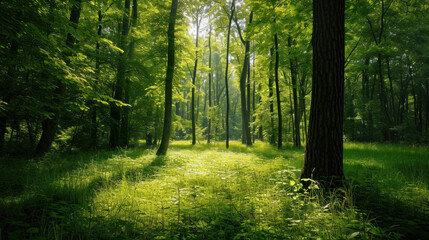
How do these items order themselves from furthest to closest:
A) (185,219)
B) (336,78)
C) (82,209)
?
1. (336,78)
2. (82,209)
3. (185,219)

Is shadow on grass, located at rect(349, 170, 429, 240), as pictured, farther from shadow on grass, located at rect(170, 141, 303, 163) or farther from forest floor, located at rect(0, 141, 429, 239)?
shadow on grass, located at rect(170, 141, 303, 163)

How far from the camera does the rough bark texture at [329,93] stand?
315 cm

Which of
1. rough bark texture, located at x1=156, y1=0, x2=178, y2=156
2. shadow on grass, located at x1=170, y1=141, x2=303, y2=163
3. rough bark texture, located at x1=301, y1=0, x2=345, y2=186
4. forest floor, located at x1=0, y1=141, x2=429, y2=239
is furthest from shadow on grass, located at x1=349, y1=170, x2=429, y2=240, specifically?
rough bark texture, located at x1=156, y1=0, x2=178, y2=156

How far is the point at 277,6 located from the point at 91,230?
21.2ft

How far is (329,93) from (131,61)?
8.12m

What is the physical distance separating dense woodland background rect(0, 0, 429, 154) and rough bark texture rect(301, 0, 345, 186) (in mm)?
2213

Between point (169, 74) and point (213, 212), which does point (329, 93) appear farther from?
point (169, 74)

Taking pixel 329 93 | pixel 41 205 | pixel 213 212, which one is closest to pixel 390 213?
pixel 329 93

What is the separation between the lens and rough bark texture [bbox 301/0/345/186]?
10.3 ft

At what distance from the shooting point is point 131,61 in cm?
809

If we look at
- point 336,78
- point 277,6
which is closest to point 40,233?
point 336,78

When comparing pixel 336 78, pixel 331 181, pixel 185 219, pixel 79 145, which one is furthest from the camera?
pixel 79 145

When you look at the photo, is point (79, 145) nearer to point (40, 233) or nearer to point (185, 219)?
point (40, 233)

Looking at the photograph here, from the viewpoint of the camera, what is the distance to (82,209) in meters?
2.55
